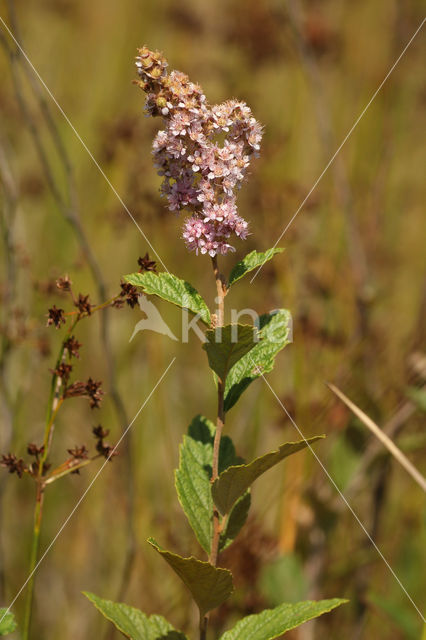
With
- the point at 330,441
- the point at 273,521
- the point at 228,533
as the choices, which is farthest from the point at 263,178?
the point at 228,533

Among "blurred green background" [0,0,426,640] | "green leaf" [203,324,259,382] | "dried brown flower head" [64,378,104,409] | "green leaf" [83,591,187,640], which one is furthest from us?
"blurred green background" [0,0,426,640]

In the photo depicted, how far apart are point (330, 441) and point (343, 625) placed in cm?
51

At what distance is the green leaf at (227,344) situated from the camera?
83cm

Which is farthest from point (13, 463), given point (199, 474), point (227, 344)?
point (227, 344)

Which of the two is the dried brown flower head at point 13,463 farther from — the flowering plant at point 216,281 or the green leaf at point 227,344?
the green leaf at point 227,344

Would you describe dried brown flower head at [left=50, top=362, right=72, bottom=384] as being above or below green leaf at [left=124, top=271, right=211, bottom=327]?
above

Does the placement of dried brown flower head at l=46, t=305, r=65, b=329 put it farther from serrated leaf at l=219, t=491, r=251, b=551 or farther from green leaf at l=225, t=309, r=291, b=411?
serrated leaf at l=219, t=491, r=251, b=551

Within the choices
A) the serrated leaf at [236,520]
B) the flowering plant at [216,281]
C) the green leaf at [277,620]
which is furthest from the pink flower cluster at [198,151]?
the green leaf at [277,620]

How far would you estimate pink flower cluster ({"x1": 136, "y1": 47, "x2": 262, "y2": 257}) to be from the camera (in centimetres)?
87

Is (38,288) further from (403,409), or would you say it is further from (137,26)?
(137,26)

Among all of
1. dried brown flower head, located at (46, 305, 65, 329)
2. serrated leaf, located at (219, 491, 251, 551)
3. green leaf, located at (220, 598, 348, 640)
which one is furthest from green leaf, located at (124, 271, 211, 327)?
green leaf, located at (220, 598, 348, 640)

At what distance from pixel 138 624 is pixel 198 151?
633 millimetres

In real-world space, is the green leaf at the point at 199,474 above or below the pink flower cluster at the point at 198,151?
below

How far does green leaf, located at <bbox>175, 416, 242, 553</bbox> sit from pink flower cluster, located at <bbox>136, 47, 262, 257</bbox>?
294 mm
